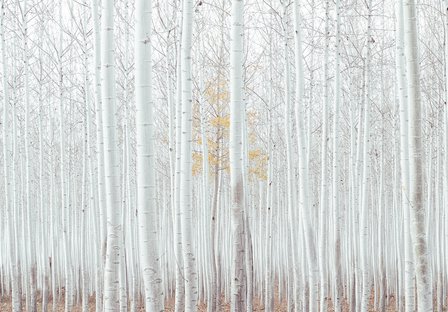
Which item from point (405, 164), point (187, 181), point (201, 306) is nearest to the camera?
point (405, 164)

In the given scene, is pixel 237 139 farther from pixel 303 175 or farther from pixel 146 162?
pixel 303 175

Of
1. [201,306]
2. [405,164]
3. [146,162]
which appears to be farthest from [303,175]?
[201,306]

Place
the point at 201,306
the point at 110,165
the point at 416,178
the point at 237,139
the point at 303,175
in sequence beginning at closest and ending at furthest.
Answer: the point at 416,178, the point at 110,165, the point at 237,139, the point at 303,175, the point at 201,306

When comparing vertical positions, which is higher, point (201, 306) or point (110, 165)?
point (110, 165)

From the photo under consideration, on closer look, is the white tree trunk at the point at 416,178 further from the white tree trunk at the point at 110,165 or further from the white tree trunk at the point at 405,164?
the white tree trunk at the point at 110,165

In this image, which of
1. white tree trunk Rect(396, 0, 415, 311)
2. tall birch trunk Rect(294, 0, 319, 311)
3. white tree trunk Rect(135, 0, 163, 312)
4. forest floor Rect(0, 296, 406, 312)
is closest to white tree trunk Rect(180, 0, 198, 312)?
white tree trunk Rect(135, 0, 163, 312)

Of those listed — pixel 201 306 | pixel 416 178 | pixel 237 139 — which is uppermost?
pixel 237 139

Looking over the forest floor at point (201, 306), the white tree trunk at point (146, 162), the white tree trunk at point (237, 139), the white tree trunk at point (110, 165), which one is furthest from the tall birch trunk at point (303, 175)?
the forest floor at point (201, 306)

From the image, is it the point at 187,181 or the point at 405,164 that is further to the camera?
the point at 187,181

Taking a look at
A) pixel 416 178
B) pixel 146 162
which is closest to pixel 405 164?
pixel 416 178

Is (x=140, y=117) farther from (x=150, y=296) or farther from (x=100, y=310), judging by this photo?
(x=100, y=310)

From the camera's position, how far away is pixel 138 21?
4.28 m

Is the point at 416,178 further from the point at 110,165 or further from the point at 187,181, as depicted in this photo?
the point at 110,165

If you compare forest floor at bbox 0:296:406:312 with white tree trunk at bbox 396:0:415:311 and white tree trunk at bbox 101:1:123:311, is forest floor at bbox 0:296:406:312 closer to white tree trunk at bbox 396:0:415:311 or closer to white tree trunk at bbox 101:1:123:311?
white tree trunk at bbox 396:0:415:311
